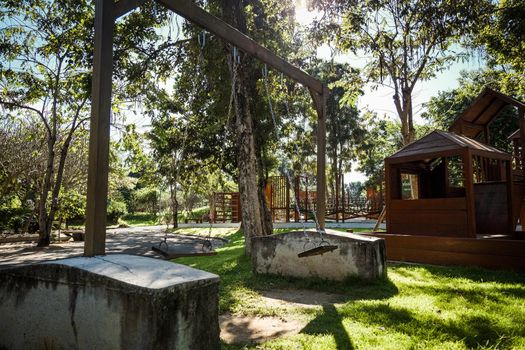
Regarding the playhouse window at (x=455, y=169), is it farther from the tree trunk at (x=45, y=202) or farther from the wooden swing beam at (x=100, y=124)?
the wooden swing beam at (x=100, y=124)

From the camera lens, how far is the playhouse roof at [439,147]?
771 centimetres

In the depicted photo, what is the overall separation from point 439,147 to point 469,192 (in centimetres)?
124

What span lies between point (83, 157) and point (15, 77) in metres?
8.60

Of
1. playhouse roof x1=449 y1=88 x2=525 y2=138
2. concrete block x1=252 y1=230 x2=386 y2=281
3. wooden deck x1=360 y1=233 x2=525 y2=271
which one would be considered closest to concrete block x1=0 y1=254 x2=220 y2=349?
concrete block x1=252 y1=230 x2=386 y2=281

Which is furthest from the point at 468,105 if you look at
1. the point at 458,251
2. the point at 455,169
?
the point at 458,251

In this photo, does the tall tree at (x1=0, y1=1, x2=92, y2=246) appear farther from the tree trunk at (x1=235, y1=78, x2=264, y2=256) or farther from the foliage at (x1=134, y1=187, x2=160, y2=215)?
the foliage at (x1=134, y1=187, x2=160, y2=215)

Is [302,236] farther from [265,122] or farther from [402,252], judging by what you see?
[265,122]

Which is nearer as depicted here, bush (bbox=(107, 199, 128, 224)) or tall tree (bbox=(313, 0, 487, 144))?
tall tree (bbox=(313, 0, 487, 144))

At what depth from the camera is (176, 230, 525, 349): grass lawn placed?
3.41 meters

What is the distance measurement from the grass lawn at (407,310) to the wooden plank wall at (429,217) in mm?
1169

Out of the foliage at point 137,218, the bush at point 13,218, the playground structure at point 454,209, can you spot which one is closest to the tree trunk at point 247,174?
the playground structure at point 454,209

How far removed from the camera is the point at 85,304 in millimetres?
2926

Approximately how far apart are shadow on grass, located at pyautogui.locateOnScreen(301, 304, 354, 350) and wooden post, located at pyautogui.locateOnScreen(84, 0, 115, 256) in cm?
231

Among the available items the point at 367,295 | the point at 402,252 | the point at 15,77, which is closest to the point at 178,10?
the point at 367,295
